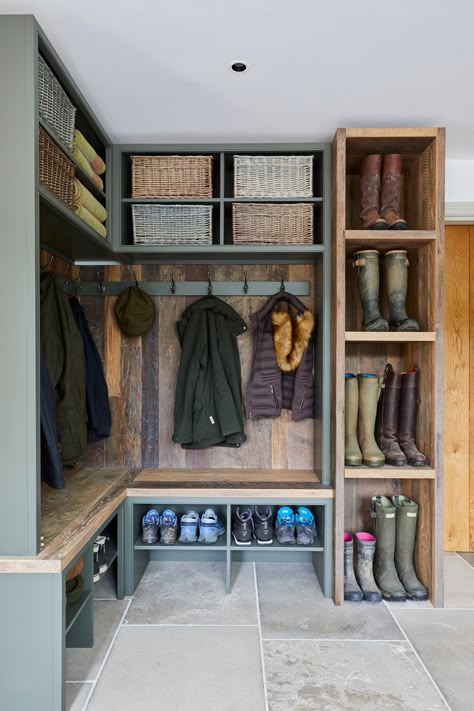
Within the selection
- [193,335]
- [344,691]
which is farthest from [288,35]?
[344,691]

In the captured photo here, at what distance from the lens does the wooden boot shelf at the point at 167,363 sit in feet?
5.22

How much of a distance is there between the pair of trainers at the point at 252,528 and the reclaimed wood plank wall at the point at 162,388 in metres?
0.36

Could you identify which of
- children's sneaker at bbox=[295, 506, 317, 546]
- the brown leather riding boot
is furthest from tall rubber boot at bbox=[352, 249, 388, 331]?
children's sneaker at bbox=[295, 506, 317, 546]

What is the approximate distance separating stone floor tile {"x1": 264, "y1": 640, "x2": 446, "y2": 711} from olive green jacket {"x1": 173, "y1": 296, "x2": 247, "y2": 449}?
108 cm

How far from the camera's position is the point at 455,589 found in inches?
101

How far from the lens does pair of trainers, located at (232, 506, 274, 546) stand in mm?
2557

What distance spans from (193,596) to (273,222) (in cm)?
196

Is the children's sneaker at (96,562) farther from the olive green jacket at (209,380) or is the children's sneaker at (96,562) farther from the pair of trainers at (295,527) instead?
the pair of trainers at (295,527)

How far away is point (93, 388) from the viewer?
8.71ft

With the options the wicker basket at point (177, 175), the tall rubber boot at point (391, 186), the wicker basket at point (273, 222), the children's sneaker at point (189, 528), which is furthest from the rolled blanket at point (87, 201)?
the children's sneaker at point (189, 528)

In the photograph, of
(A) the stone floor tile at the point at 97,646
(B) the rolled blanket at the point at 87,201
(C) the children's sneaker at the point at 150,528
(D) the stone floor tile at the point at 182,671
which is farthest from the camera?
(C) the children's sneaker at the point at 150,528

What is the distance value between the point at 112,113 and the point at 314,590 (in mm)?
2558

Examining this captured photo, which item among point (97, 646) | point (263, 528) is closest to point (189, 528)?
point (263, 528)

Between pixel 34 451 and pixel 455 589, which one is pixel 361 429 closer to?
pixel 455 589
